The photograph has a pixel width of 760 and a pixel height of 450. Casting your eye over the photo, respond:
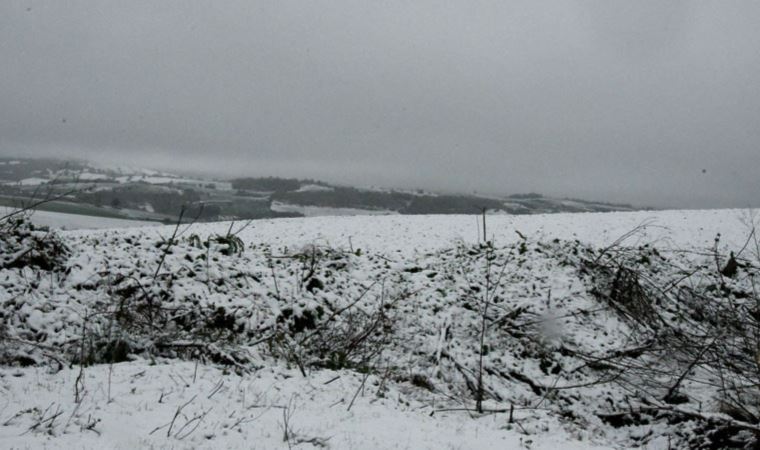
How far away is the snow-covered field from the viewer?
156 inches

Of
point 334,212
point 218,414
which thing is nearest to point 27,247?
point 218,414

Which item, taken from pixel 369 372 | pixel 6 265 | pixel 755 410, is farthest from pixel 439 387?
pixel 6 265

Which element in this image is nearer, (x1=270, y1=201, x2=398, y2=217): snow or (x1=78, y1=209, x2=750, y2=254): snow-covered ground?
(x1=78, y1=209, x2=750, y2=254): snow-covered ground

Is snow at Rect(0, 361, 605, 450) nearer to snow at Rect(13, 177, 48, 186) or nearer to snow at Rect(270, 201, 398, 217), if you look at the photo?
snow at Rect(13, 177, 48, 186)

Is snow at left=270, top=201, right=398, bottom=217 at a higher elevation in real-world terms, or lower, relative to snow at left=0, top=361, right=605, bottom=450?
higher

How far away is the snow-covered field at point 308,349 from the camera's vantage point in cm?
396

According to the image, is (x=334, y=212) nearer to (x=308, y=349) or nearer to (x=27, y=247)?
(x=27, y=247)

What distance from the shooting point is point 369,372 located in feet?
19.6

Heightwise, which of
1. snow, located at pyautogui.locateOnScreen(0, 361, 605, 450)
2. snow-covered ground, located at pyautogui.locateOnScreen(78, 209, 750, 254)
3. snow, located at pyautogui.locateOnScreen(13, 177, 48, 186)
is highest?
snow, located at pyautogui.locateOnScreen(13, 177, 48, 186)

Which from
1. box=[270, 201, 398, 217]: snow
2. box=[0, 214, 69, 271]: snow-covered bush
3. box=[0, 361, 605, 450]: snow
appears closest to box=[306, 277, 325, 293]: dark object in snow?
box=[0, 361, 605, 450]: snow

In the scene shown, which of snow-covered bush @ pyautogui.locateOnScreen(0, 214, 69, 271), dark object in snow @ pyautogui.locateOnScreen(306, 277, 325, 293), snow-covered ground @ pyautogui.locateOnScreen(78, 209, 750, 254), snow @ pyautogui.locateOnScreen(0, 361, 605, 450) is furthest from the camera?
snow-covered ground @ pyautogui.locateOnScreen(78, 209, 750, 254)

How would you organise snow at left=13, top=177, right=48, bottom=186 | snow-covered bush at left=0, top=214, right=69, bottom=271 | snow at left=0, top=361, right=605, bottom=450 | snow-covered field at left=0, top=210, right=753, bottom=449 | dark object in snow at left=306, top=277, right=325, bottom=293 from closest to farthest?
snow at left=0, top=361, right=605, bottom=450, snow-covered field at left=0, top=210, right=753, bottom=449, snow at left=13, top=177, right=48, bottom=186, snow-covered bush at left=0, top=214, right=69, bottom=271, dark object in snow at left=306, top=277, right=325, bottom=293

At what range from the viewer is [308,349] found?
659 cm

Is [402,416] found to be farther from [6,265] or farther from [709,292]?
[709,292]
